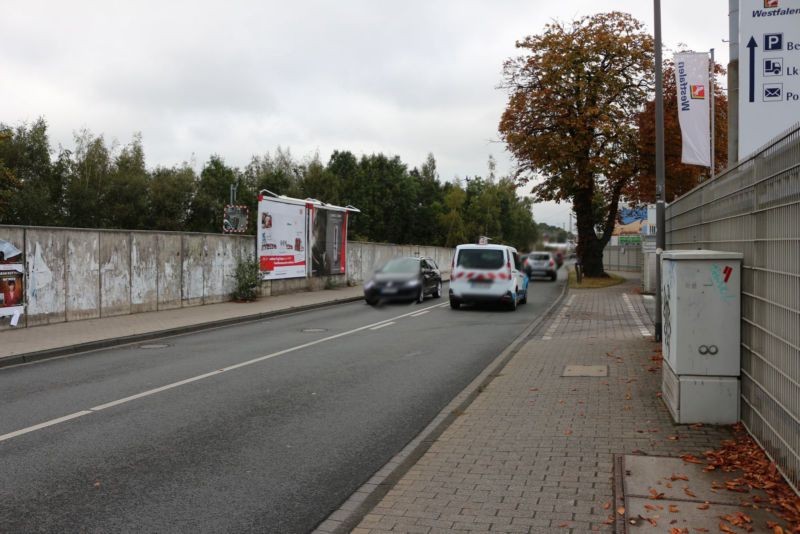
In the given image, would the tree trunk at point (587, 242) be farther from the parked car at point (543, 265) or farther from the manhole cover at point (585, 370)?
the manhole cover at point (585, 370)

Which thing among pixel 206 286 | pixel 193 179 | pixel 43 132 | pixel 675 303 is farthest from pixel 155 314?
pixel 193 179

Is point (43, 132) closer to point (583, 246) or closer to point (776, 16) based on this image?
point (583, 246)

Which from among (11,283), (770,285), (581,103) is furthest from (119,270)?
(581,103)

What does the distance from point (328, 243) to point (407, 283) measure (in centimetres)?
590

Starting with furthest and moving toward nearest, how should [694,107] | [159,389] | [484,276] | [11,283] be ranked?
[484,276], [11,283], [694,107], [159,389]

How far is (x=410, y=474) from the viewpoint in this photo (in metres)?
5.18

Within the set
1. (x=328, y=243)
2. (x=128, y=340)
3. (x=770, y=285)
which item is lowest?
(x=128, y=340)

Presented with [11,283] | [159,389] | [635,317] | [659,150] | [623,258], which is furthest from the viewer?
[623,258]

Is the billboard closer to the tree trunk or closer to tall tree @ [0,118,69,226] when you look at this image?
the tree trunk

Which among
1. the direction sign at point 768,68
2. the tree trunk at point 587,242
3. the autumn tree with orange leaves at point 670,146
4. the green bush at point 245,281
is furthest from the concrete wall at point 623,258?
the direction sign at point 768,68

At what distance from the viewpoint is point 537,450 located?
5.73 metres

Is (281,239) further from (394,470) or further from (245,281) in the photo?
(394,470)

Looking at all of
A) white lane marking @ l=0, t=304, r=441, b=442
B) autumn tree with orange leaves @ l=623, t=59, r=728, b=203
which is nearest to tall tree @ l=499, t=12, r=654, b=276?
autumn tree with orange leaves @ l=623, t=59, r=728, b=203

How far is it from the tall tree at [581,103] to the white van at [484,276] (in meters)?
14.0
